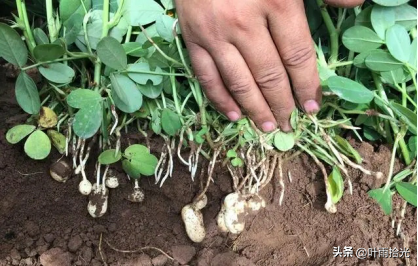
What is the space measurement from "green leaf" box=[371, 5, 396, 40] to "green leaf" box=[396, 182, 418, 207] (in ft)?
1.07

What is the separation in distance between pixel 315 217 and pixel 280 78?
1.12ft

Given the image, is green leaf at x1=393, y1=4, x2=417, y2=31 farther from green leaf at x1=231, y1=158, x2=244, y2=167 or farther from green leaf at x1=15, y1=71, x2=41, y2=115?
green leaf at x1=15, y1=71, x2=41, y2=115

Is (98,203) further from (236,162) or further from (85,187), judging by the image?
(236,162)

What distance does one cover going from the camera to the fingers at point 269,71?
1.20m

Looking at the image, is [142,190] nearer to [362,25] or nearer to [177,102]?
[177,102]

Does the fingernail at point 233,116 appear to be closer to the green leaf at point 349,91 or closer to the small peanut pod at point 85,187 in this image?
the green leaf at point 349,91

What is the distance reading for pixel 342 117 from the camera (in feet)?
4.50

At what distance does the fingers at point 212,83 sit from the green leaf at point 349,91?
9.4 inches

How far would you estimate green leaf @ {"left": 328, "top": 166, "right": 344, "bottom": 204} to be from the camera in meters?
1.25

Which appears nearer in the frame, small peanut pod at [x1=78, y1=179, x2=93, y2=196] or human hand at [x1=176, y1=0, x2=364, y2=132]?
human hand at [x1=176, y1=0, x2=364, y2=132]

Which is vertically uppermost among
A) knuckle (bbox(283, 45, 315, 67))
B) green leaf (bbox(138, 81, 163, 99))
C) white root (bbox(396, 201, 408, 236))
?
knuckle (bbox(283, 45, 315, 67))

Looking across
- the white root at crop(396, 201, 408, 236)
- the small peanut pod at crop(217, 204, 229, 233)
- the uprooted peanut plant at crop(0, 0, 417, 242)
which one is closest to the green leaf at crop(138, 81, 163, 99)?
the uprooted peanut plant at crop(0, 0, 417, 242)

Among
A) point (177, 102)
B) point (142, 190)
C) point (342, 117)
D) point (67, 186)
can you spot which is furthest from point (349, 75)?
point (67, 186)

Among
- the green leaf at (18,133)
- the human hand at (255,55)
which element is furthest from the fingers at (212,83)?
the green leaf at (18,133)
